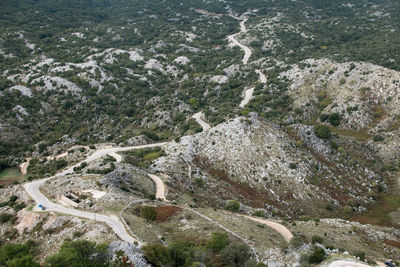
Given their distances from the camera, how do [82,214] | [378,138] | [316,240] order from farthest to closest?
1. [378,138]
2. [82,214]
3. [316,240]

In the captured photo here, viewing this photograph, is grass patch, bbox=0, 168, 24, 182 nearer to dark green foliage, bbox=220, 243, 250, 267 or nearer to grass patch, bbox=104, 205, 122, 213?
grass patch, bbox=104, 205, 122, 213

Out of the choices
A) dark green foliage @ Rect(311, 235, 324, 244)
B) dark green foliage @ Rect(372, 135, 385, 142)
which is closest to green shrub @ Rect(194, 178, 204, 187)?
dark green foliage @ Rect(311, 235, 324, 244)

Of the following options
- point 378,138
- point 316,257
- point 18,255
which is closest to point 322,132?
point 378,138

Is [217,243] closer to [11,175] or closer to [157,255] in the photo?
[157,255]

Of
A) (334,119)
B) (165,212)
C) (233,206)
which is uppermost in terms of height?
(165,212)

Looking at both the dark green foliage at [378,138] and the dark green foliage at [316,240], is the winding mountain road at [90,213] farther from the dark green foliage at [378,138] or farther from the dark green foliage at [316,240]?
the dark green foliage at [378,138]

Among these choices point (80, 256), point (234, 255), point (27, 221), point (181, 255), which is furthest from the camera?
point (27, 221)

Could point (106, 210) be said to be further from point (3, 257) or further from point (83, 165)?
point (83, 165)

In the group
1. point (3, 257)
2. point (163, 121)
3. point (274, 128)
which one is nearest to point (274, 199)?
point (274, 128)
